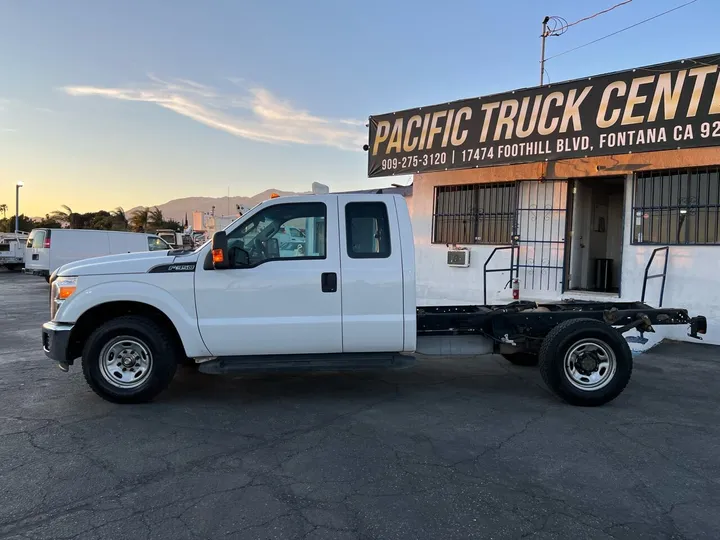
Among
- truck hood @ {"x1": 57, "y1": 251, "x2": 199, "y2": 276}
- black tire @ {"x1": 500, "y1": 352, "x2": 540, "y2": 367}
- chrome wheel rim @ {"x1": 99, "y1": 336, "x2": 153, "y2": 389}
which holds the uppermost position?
truck hood @ {"x1": 57, "y1": 251, "x2": 199, "y2": 276}

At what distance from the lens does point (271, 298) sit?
205 inches

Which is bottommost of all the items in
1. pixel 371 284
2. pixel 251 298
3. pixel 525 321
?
pixel 525 321

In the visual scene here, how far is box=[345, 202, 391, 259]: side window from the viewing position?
5352 millimetres

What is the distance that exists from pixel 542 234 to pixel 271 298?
288 inches

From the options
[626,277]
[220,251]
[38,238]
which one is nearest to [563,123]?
[626,277]

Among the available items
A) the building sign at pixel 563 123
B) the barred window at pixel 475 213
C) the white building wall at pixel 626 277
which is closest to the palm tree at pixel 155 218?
the building sign at pixel 563 123

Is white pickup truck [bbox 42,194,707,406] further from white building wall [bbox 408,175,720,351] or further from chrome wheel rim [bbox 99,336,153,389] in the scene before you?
white building wall [bbox 408,175,720,351]

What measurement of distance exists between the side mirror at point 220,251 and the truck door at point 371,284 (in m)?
1.13

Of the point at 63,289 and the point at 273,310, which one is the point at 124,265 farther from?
the point at 273,310

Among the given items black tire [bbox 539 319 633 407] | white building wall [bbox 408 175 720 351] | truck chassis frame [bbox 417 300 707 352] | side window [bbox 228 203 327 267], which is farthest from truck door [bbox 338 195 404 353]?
white building wall [bbox 408 175 720 351]

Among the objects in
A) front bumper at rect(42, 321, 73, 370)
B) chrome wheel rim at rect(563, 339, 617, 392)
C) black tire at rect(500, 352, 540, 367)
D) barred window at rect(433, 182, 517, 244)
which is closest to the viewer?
front bumper at rect(42, 321, 73, 370)

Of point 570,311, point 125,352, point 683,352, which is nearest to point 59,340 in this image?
point 125,352

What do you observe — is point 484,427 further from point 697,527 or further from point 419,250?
point 419,250

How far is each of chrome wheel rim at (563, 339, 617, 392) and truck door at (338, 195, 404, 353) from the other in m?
1.78
